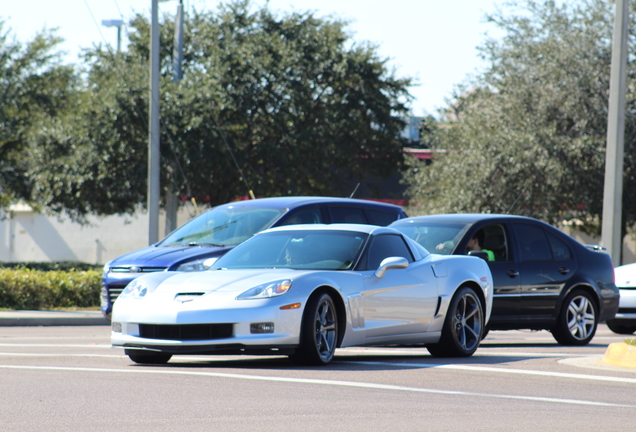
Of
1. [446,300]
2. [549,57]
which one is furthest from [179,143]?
[446,300]

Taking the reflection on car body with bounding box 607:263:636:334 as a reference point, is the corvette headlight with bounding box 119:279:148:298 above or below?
above

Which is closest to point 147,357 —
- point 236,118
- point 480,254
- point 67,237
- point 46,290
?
point 480,254

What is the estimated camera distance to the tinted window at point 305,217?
15.6 m

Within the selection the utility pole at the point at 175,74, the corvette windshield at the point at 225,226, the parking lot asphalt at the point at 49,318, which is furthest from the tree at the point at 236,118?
the corvette windshield at the point at 225,226

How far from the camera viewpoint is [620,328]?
17125 millimetres

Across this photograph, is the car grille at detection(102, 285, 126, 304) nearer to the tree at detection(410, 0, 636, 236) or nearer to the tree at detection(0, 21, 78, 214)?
the tree at detection(410, 0, 636, 236)

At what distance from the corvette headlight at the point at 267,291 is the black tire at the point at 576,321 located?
16.0ft

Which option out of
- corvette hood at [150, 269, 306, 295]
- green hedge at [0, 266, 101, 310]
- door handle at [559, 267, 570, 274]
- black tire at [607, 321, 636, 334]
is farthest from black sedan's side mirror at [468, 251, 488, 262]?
green hedge at [0, 266, 101, 310]

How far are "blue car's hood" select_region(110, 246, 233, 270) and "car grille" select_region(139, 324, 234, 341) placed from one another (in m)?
4.41

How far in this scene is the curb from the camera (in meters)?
10.3

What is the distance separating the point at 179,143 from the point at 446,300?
19997 mm

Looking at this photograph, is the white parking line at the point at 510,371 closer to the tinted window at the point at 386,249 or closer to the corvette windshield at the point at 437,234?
the tinted window at the point at 386,249

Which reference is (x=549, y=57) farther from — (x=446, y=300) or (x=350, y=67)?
(x=446, y=300)

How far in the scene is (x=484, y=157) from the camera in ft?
99.1
